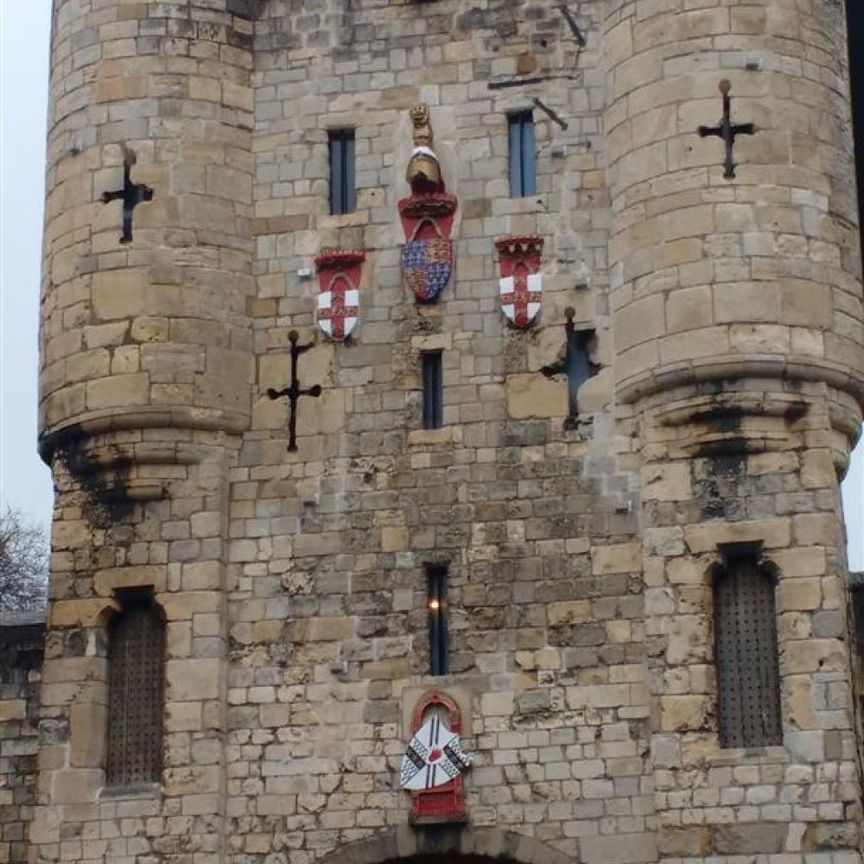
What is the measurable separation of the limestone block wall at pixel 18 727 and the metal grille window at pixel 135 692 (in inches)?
34.8

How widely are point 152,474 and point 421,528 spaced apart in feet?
8.91

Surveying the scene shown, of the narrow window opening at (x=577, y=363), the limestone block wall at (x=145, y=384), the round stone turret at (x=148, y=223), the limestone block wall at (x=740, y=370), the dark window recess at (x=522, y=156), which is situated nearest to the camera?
the limestone block wall at (x=740, y=370)

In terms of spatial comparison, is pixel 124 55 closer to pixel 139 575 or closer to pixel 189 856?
pixel 139 575

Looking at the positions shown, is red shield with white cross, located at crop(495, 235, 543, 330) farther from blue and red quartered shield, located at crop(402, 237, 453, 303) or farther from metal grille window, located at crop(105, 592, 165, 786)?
metal grille window, located at crop(105, 592, 165, 786)

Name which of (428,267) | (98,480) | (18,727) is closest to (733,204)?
(428,267)

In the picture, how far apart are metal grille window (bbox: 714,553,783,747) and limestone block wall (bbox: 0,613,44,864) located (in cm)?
676

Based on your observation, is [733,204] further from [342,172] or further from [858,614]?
[342,172]

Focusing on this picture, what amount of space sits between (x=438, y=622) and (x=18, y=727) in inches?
173

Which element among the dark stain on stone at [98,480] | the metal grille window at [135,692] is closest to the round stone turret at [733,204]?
the dark stain on stone at [98,480]

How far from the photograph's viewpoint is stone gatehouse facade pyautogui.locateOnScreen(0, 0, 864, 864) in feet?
76.8

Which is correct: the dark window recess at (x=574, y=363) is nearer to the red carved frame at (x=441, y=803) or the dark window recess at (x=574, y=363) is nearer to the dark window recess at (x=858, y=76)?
the red carved frame at (x=441, y=803)

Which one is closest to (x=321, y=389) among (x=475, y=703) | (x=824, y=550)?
(x=475, y=703)

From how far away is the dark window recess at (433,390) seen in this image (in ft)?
82.0

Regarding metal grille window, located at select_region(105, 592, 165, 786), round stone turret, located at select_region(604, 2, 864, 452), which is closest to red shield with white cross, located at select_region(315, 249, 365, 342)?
round stone turret, located at select_region(604, 2, 864, 452)
